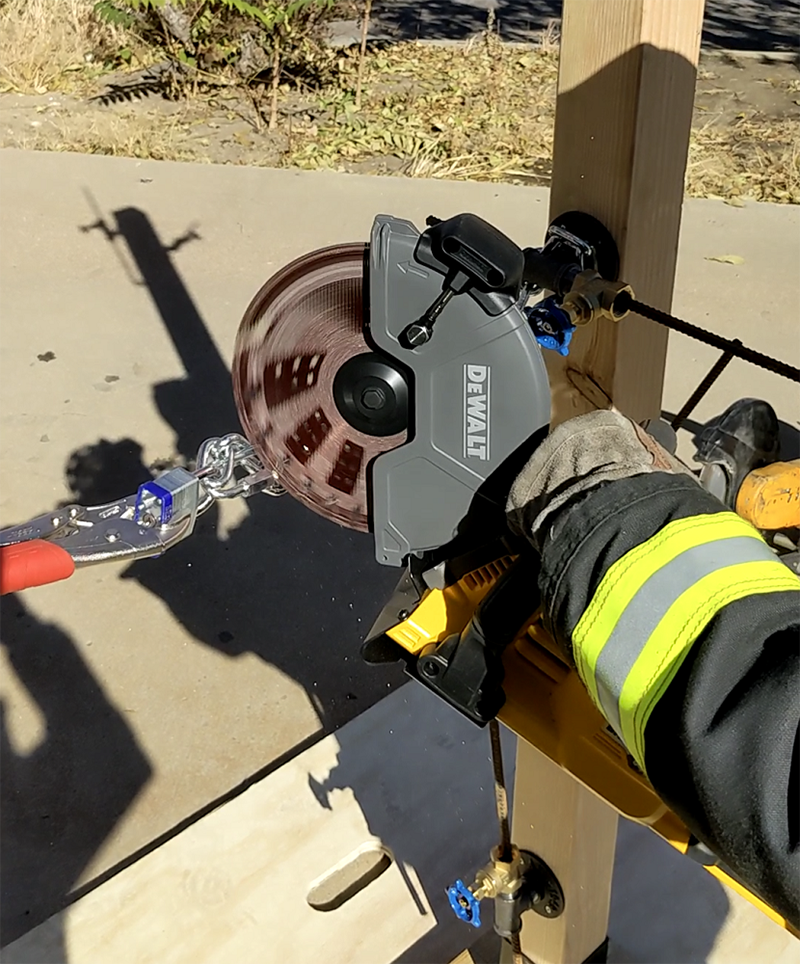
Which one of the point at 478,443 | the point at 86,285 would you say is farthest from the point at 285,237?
the point at 478,443

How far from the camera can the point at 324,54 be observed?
636 cm

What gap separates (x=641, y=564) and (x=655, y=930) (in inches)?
48.4

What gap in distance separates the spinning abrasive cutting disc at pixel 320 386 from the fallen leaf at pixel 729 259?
10.9ft

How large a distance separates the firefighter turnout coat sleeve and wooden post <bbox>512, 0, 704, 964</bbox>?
0.31 meters

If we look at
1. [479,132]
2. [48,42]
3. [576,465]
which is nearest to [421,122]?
[479,132]

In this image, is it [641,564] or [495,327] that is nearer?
[641,564]

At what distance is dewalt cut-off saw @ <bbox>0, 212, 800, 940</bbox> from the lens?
2.95 feet

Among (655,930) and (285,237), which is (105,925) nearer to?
(655,930)

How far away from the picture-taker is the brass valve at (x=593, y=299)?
0.92 meters

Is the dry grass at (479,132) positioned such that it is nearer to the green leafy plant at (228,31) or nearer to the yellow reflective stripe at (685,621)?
the green leafy plant at (228,31)

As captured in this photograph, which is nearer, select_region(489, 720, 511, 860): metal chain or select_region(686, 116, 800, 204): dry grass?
select_region(489, 720, 511, 860): metal chain

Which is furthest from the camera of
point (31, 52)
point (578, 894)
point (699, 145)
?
point (31, 52)

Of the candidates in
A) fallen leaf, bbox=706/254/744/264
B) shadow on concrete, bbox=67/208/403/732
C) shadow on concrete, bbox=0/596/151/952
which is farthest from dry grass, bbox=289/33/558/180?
shadow on concrete, bbox=0/596/151/952

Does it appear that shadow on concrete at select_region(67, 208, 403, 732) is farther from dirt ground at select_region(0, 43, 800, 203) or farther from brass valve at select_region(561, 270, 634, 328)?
dirt ground at select_region(0, 43, 800, 203)
